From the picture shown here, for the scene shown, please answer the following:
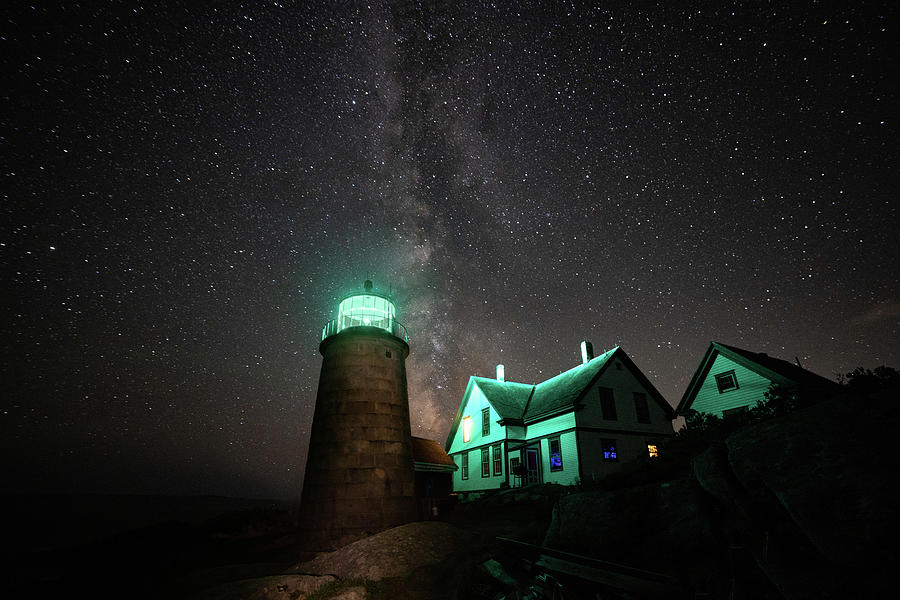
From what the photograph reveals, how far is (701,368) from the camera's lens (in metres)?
20.6

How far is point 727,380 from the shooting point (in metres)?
19.5

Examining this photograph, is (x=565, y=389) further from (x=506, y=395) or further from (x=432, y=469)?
(x=432, y=469)

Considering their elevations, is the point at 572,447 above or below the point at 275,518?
above

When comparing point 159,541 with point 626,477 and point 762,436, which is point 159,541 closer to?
point 626,477

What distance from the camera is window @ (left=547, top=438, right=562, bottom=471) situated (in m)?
21.2

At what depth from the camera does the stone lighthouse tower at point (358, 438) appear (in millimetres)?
14008

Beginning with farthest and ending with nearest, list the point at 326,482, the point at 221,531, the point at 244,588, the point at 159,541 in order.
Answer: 1. the point at 221,531
2. the point at 159,541
3. the point at 326,482
4. the point at 244,588

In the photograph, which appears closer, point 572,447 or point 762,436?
point 762,436

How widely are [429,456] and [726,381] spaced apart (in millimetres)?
19906

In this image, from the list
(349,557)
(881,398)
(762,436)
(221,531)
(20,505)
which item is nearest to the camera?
(881,398)

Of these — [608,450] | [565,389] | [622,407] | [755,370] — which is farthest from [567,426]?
[755,370]

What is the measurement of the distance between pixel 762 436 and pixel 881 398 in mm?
1567

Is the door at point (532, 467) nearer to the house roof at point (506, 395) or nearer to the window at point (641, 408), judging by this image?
the house roof at point (506, 395)

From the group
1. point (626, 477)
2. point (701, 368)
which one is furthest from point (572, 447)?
point (626, 477)
